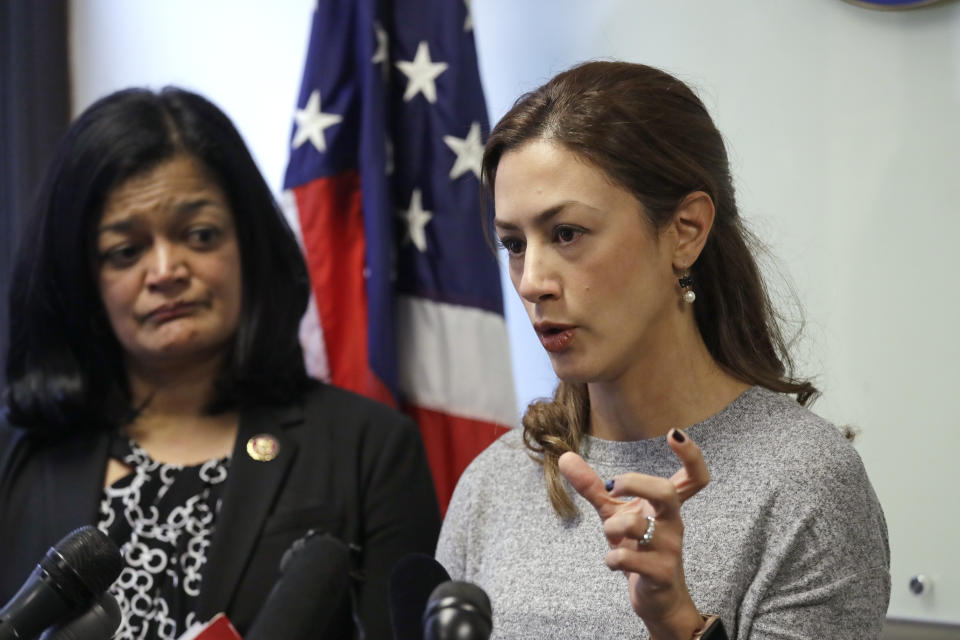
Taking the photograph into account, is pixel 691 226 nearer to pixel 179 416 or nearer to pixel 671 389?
pixel 671 389

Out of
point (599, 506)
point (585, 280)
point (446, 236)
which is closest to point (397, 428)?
point (446, 236)

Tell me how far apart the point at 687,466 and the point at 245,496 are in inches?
41.4

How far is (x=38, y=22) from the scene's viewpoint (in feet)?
10.8

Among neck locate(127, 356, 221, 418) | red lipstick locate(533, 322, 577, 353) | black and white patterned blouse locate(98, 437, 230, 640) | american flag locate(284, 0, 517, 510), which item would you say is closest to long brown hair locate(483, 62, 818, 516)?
red lipstick locate(533, 322, 577, 353)

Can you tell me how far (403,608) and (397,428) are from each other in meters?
1.01

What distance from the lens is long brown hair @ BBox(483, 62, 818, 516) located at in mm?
1476

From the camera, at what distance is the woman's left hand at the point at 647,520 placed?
112 cm

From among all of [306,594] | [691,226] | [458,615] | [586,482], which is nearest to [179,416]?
[306,594]

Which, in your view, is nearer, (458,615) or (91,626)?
(458,615)

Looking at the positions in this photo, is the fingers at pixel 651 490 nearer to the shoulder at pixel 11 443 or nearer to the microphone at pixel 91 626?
the microphone at pixel 91 626

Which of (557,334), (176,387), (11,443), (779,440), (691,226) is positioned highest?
(691,226)

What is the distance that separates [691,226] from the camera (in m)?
1.53

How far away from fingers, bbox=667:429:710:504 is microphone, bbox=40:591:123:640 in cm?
56

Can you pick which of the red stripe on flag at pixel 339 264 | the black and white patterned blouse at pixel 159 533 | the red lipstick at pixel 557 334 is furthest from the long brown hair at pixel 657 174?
the red stripe on flag at pixel 339 264
